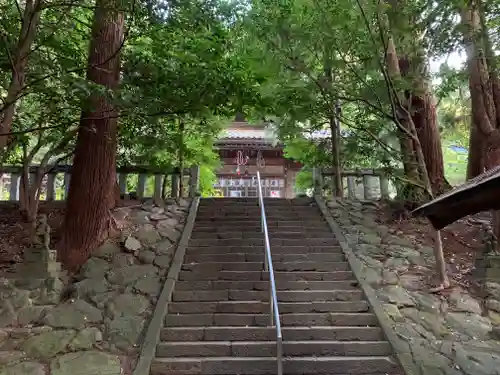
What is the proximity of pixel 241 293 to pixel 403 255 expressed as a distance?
3017 mm

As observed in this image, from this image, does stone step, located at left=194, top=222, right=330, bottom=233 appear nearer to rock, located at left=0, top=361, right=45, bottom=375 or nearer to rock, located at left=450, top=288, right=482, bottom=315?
rock, located at left=450, top=288, right=482, bottom=315

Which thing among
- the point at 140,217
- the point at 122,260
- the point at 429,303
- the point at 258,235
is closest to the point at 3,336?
the point at 122,260

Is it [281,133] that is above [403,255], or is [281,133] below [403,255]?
above

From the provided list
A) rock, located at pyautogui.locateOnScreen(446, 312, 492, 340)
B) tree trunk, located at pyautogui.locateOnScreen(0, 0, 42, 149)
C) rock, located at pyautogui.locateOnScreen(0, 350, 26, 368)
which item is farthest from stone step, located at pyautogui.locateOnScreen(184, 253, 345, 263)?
tree trunk, located at pyautogui.locateOnScreen(0, 0, 42, 149)

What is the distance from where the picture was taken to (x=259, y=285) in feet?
21.2

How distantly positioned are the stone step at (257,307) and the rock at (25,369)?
1.73 m

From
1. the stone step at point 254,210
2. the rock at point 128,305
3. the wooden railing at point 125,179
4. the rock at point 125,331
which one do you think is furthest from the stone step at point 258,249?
the wooden railing at point 125,179

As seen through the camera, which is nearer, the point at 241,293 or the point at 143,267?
the point at 241,293

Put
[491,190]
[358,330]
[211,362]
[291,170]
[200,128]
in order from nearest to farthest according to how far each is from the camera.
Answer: [491,190] → [211,362] → [358,330] → [200,128] → [291,170]

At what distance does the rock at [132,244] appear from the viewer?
281 inches

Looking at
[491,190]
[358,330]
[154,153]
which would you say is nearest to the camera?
[491,190]

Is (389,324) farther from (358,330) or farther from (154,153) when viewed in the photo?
(154,153)

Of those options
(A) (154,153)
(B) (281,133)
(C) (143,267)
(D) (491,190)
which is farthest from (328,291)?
(A) (154,153)

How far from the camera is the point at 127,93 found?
202 inches
